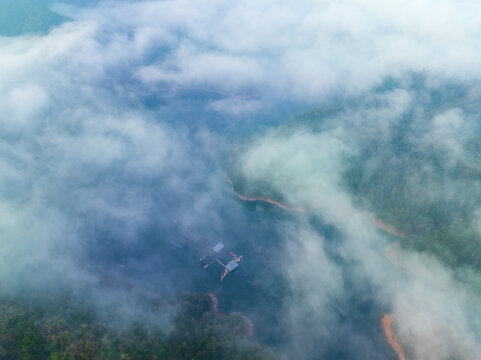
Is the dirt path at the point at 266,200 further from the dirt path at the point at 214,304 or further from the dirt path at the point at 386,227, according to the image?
the dirt path at the point at 214,304

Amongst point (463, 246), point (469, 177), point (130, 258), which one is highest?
point (469, 177)

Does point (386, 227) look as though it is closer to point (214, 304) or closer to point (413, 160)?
point (413, 160)

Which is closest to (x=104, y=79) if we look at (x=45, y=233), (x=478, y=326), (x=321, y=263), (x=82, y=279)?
(x=45, y=233)

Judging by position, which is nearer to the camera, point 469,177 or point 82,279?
point 82,279

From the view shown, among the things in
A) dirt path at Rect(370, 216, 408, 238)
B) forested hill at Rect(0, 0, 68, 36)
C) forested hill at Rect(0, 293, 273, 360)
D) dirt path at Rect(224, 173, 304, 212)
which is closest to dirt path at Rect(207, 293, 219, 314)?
forested hill at Rect(0, 293, 273, 360)

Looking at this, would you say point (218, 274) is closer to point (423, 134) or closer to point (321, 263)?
point (321, 263)

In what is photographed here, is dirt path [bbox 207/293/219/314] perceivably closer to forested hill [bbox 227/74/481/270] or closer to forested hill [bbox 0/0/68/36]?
forested hill [bbox 227/74/481/270]

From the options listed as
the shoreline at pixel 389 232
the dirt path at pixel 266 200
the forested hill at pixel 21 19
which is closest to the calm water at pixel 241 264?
the shoreline at pixel 389 232
